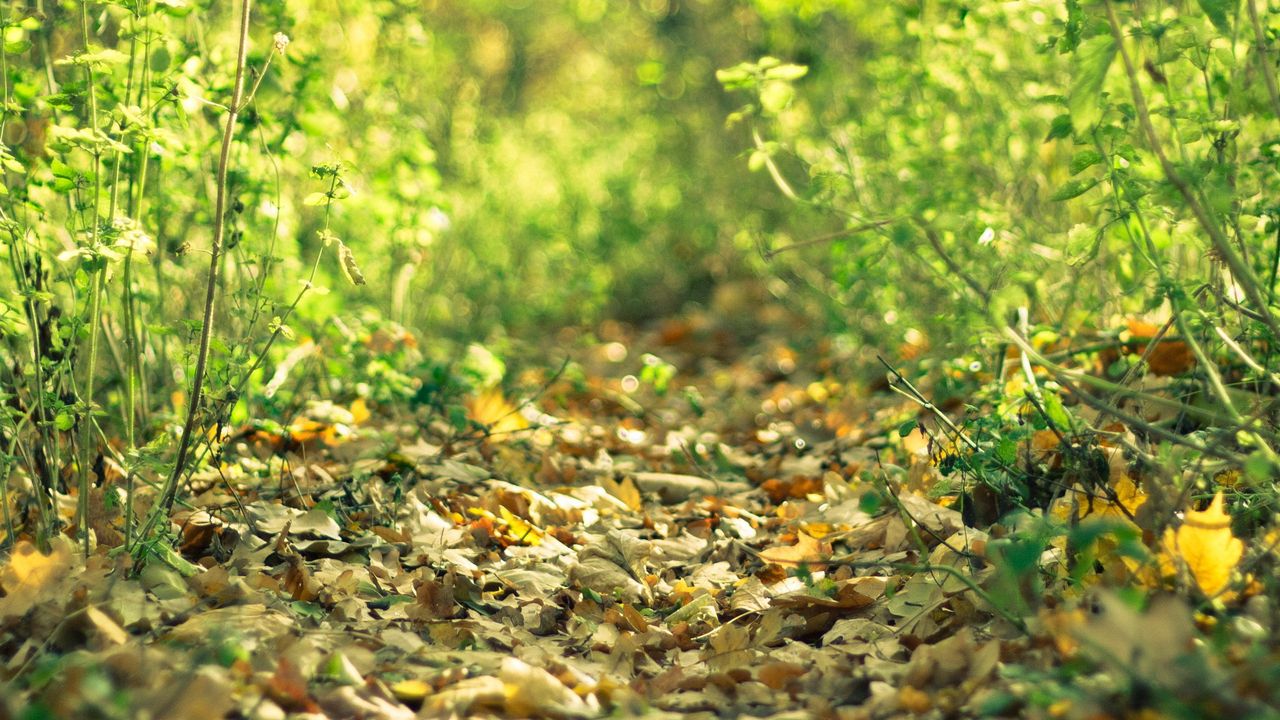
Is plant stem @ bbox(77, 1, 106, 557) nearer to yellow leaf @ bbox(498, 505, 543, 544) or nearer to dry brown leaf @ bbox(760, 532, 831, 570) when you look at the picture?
yellow leaf @ bbox(498, 505, 543, 544)

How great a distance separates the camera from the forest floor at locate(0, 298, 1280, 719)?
1.64m

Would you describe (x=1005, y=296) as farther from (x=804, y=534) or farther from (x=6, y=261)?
(x=6, y=261)

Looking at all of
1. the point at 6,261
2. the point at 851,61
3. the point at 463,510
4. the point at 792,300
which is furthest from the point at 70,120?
the point at 851,61

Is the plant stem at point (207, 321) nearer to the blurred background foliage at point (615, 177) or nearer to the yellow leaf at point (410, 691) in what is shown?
the blurred background foliage at point (615, 177)

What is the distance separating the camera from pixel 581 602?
2363mm

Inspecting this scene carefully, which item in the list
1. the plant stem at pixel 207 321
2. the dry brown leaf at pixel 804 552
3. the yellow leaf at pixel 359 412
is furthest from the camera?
the yellow leaf at pixel 359 412

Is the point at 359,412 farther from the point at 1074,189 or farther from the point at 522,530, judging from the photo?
the point at 1074,189

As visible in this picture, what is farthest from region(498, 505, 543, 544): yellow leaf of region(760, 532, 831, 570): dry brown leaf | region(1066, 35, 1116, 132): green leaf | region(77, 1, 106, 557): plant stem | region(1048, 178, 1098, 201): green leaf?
region(1066, 35, 1116, 132): green leaf

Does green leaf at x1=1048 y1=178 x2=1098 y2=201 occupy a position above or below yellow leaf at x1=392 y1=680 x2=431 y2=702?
above

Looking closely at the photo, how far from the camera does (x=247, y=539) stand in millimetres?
2418

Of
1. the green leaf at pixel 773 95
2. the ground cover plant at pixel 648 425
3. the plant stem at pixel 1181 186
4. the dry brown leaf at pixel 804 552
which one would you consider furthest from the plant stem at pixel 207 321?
the plant stem at pixel 1181 186

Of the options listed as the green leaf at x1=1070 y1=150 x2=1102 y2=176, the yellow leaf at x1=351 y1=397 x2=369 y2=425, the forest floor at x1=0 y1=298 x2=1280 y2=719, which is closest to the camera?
the forest floor at x1=0 y1=298 x2=1280 y2=719

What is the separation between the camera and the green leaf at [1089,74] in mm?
1966

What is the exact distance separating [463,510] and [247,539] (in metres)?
0.61
